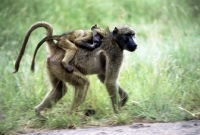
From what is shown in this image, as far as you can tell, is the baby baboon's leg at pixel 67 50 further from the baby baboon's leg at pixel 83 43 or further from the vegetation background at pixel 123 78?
the vegetation background at pixel 123 78

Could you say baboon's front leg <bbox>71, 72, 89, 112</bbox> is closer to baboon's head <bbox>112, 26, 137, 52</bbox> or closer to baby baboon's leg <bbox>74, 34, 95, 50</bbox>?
baby baboon's leg <bbox>74, 34, 95, 50</bbox>

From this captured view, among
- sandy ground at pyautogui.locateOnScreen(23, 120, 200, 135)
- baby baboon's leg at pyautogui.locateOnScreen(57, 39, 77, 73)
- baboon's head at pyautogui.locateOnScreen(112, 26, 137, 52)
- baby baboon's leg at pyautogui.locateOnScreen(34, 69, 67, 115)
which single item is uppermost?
baboon's head at pyautogui.locateOnScreen(112, 26, 137, 52)

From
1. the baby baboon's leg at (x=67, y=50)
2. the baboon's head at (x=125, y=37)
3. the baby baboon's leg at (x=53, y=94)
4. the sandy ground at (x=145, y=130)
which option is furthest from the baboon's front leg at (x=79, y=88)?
the baboon's head at (x=125, y=37)

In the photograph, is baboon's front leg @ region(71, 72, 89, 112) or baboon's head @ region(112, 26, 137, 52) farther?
baboon's head @ region(112, 26, 137, 52)

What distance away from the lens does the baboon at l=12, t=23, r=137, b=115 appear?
5617 millimetres

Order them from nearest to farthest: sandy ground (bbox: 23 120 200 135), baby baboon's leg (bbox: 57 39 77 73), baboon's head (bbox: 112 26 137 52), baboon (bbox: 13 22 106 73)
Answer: sandy ground (bbox: 23 120 200 135), baby baboon's leg (bbox: 57 39 77 73), baboon (bbox: 13 22 106 73), baboon's head (bbox: 112 26 137 52)

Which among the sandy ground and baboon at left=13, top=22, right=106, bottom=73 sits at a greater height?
baboon at left=13, top=22, right=106, bottom=73

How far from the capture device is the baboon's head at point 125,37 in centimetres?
594

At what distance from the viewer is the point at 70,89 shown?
652 cm

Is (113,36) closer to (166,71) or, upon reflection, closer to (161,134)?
(166,71)

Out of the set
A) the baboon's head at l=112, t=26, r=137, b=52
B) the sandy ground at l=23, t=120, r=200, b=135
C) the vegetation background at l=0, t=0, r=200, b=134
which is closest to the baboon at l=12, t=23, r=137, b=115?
the baboon's head at l=112, t=26, r=137, b=52

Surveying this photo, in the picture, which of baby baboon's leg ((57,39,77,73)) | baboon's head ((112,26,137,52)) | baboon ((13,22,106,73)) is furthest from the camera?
baboon's head ((112,26,137,52))

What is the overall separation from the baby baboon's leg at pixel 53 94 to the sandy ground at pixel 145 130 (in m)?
0.56

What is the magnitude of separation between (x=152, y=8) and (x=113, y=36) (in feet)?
16.7
